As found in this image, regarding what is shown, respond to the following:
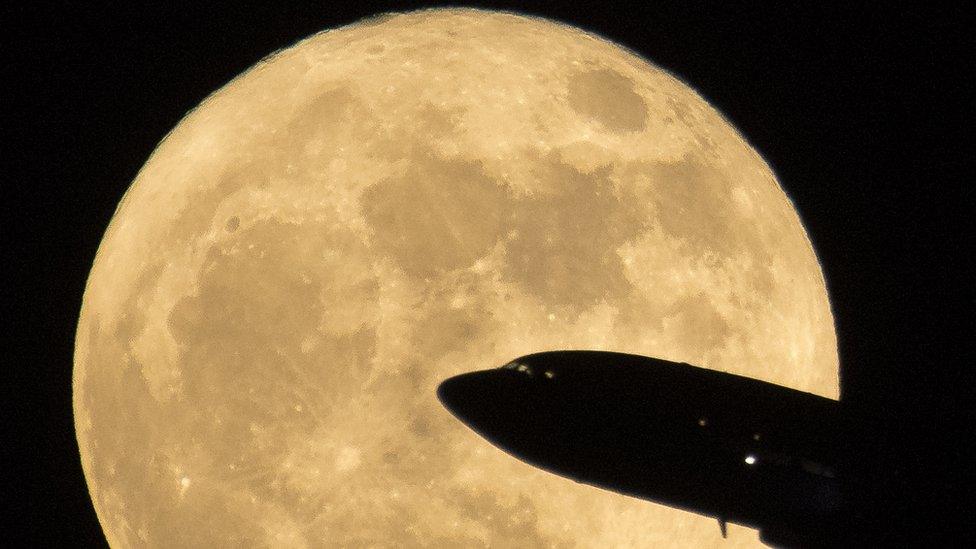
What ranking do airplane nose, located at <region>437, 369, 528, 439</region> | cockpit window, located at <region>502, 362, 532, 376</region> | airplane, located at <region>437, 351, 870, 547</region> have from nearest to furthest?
airplane nose, located at <region>437, 369, 528, 439</region> < cockpit window, located at <region>502, 362, 532, 376</region> < airplane, located at <region>437, 351, 870, 547</region>

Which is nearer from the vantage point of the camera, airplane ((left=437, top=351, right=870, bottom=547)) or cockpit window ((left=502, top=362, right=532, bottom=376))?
cockpit window ((left=502, top=362, right=532, bottom=376))

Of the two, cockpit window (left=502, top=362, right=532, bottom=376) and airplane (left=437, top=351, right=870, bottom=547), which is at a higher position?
cockpit window (left=502, top=362, right=532, bottom=376)

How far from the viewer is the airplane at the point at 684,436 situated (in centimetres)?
999

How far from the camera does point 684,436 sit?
10727 mm

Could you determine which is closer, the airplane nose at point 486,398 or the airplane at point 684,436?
the airplane nose at point 486,398

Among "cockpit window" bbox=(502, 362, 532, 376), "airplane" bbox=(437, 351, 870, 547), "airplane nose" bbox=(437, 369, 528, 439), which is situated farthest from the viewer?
"airplane" bbox=(437, 351, 870, 547)

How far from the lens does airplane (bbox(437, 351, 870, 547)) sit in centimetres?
999

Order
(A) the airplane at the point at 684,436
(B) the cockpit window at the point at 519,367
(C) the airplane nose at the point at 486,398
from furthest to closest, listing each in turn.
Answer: (A) the airplane at the point at 684,436, (B) the cockpit window at the point at 519,367, (C) the airplane nose at the point at 486,398

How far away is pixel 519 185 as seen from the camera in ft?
33.4

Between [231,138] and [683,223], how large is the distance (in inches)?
270

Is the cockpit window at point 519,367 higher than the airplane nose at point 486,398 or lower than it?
higher

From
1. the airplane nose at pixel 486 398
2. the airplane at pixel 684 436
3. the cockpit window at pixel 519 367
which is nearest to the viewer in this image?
the airplane nose at pixel 486 398

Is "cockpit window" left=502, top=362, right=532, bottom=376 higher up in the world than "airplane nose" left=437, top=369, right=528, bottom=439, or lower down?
higher up

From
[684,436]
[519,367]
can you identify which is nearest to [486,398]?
[519,367]
